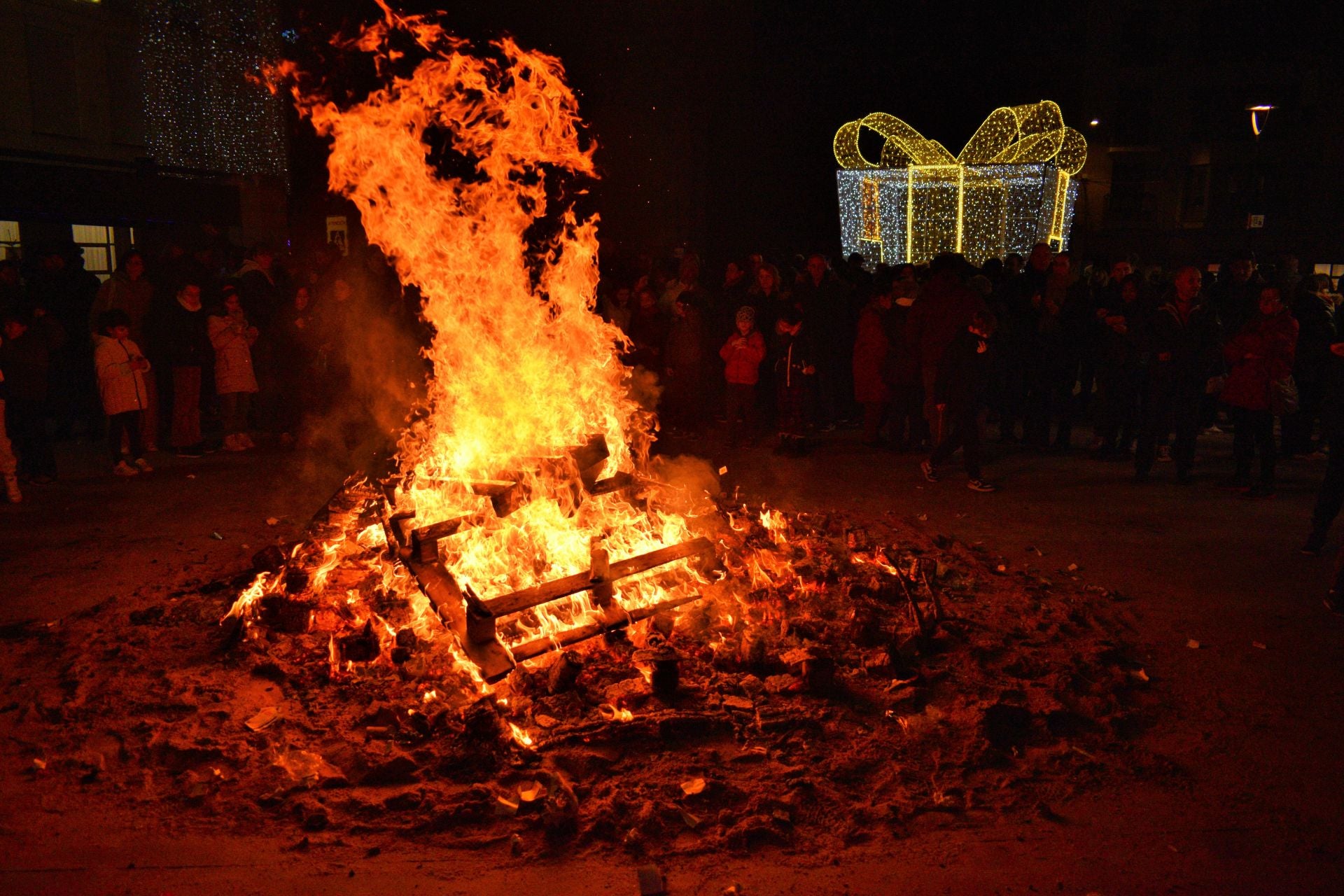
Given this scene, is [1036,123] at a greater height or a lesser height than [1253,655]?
greater

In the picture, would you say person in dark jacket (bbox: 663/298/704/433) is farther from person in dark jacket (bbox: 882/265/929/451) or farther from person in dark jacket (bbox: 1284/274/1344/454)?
person in dark jacket (bbox: 1284/274/1344/454)

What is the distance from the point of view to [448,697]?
4840 mm

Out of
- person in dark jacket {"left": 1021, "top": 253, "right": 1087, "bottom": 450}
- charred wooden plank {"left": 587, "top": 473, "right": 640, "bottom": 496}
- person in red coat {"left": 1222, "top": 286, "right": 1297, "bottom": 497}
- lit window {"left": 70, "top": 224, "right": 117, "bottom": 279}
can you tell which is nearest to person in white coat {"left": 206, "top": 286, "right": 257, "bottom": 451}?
charred wooden plank {"left": 587, "top": 473, "right": 640, "bottom": 496}

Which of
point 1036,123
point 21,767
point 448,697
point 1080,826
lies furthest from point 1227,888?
point 1036,123

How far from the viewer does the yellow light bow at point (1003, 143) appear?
1700 centimetres

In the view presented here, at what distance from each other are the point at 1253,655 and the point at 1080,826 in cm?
237

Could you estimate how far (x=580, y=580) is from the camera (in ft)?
17.7

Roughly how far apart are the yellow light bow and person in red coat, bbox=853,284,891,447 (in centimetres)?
708

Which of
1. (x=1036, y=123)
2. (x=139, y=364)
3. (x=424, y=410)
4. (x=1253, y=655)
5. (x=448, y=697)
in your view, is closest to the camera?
(x=448, y=697)

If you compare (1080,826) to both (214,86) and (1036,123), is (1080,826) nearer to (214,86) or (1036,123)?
(1036,123)

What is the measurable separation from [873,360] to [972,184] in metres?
8.06

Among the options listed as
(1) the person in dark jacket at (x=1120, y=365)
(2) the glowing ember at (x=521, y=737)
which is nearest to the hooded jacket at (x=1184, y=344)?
(1) the person in dark jacket at (x=1120, y=365)

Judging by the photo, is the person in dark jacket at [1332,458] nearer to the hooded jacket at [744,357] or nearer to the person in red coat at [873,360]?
the person in red coat at [873,360]

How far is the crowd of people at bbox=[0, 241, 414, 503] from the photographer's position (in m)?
10.1
